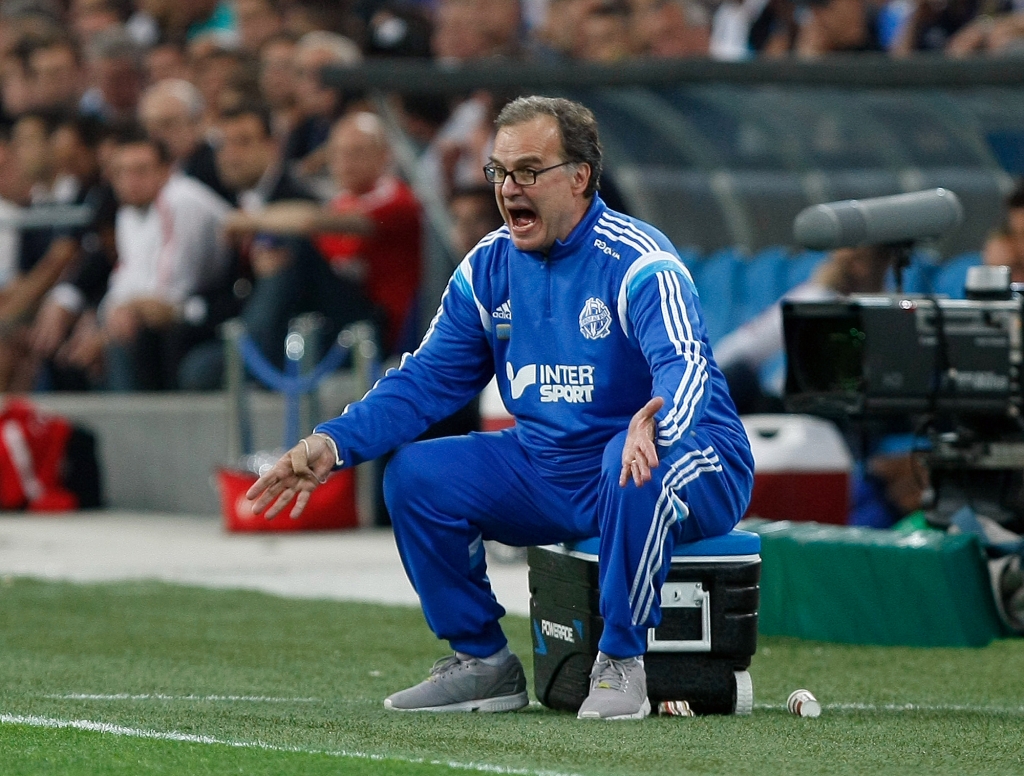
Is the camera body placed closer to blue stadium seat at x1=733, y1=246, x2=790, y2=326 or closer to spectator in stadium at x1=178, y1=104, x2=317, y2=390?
blue stadium seat at x1=733, y1=246, x2=790, y2=326

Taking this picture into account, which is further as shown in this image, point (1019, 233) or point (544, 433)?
point (1019, 233)

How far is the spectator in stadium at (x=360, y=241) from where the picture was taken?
12109 mm

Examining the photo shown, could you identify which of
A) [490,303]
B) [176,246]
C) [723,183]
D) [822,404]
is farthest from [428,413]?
[176,246]

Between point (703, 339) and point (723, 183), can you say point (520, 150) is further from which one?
point (723, 183)

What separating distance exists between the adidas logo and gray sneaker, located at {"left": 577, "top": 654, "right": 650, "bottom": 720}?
0.95 m

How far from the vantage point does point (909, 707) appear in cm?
556

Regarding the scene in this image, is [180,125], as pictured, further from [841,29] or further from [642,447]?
[642,447]

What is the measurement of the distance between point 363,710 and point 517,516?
651mm

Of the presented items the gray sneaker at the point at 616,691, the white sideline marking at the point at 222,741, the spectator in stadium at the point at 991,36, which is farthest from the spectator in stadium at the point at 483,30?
the white sideline marking at the point at 222,741

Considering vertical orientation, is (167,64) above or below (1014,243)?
above

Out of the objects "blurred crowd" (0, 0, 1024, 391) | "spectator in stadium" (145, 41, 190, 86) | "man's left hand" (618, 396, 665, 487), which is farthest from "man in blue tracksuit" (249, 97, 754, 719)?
"spectator in stadium" (145, 41, 190, 86)

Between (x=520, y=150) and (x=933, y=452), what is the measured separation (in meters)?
2.69

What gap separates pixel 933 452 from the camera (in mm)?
7195

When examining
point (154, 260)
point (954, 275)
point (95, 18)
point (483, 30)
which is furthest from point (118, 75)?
point (954, 275)
